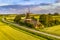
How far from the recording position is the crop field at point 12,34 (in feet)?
22.5

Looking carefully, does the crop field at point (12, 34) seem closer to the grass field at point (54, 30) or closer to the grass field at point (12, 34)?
the grass field at point (12, 34)

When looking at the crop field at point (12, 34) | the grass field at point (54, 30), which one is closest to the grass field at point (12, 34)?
the crop field at point (12, 34)

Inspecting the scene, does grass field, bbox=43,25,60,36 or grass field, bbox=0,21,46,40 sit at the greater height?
grass field, bbox=43,25,60,36

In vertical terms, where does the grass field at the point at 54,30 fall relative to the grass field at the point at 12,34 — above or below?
above

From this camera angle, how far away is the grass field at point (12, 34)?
6.85 meters

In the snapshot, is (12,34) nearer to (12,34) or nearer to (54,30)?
(12,34)

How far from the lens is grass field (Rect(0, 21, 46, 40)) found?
685 centimetres

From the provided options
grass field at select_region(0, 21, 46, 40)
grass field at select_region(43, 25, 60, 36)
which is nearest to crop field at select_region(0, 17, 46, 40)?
grass field at select_region(0, 21, 46, 40)

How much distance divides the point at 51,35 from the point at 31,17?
1.40 m

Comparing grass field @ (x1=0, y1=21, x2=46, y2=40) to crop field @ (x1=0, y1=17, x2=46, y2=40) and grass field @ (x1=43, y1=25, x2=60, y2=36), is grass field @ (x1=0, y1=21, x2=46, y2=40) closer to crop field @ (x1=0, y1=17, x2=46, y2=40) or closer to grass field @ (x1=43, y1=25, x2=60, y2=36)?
crop field @ (x1=0, y1=17, x2=46, y2=40)

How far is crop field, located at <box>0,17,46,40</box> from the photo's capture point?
685cm

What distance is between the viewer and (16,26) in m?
7.49

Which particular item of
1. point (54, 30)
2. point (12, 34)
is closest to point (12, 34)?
point (12, 34)

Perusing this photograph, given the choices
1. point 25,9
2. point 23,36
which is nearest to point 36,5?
point 25,9
